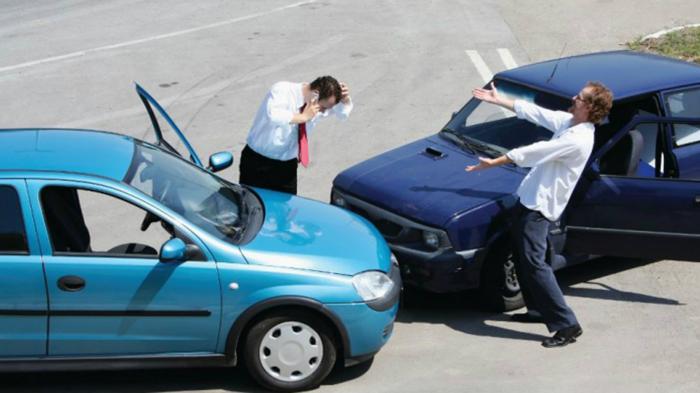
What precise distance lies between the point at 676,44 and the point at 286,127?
9492mm

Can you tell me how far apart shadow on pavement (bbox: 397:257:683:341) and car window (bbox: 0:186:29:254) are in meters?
3.03

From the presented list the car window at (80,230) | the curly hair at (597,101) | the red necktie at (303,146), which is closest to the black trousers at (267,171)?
the red necktie at (303,146)

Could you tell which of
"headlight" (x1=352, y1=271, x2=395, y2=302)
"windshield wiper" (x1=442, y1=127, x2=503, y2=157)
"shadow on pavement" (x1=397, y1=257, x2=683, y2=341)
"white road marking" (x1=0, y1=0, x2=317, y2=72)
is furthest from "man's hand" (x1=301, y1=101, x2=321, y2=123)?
"white road marking" (x1=0, y1=0, x2=317, y2=72)

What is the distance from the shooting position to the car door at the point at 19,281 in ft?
21.8

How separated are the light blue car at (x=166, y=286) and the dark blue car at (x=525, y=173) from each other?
37.3 inches

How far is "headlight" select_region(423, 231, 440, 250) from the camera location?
26.7ft

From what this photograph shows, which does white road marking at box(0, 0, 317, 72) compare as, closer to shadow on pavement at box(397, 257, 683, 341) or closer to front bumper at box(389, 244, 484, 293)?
shadow on pavement at box(397, 257, 683, 341)

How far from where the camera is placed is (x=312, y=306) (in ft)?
22.7

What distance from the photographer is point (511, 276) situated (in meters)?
8.49

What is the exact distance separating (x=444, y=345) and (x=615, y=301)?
1.64m

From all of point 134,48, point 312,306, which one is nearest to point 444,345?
point 312,306

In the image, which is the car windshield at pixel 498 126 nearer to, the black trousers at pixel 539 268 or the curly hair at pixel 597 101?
the curly hair at pixel 597 101

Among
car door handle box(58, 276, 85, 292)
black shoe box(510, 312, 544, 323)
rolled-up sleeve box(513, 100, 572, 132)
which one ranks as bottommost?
black shoe box(510, 312, 544, 323)

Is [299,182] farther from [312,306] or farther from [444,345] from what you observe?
[312,306]
